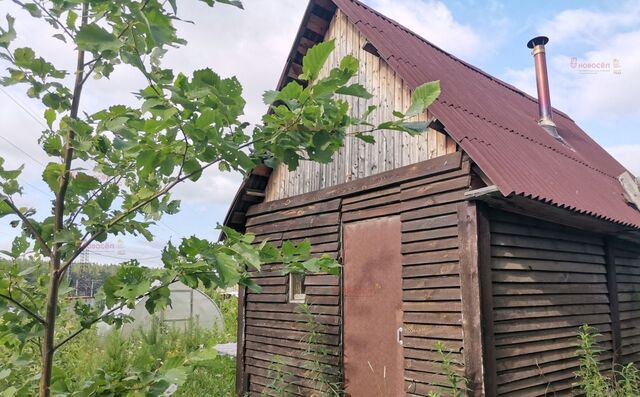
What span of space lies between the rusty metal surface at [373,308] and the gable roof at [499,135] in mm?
1410

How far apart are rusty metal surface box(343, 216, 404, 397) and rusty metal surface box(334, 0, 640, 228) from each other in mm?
1415

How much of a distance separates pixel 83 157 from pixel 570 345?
586cm

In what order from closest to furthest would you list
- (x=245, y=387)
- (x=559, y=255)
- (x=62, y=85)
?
(x=62, y=85)
(x=559, y=255)
(x=245, y=387)

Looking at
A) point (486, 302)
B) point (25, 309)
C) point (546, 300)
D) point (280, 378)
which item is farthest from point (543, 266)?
point (25, 309)

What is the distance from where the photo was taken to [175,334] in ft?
41.6

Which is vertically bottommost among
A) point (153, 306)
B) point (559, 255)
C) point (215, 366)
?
point (215, 366)

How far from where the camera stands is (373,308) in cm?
589

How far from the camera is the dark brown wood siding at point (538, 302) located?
498cm

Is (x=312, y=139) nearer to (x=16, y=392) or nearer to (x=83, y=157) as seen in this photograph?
(x=83, y=157)

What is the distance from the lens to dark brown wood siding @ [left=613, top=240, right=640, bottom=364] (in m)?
6.98

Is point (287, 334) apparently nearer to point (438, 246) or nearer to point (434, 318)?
point (434, 318)

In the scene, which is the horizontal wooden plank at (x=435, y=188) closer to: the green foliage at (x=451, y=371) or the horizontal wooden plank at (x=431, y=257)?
the horizontal wooden plank at (x=431, y=257)

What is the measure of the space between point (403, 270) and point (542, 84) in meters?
5.89

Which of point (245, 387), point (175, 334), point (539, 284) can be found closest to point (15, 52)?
point (539, 284)
